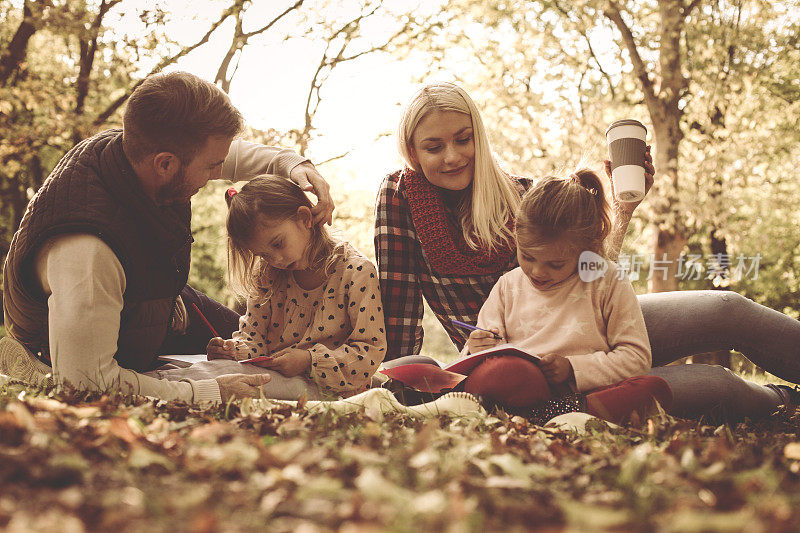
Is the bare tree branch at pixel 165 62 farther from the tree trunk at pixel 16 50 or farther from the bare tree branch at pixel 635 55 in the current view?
the bare tree branch at pixel 635 55

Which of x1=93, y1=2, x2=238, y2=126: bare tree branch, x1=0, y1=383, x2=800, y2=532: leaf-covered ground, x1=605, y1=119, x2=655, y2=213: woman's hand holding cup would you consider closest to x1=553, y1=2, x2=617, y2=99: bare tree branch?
x1=93, y1=2, x2=238, y2=126: bare tree branch

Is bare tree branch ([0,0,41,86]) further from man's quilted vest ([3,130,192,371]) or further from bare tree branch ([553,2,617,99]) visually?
bare tree branch ([553,2,617,99])

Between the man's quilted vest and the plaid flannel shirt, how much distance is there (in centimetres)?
105

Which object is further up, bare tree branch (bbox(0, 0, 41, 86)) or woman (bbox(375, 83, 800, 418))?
bare tree branch (bbox(0, 0, 41, 86))

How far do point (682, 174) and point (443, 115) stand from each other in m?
6.77

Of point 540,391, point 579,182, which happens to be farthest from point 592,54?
point 540,391

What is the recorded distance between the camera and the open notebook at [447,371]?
99.1 inches

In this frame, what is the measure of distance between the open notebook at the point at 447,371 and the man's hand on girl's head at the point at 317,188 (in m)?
0.77

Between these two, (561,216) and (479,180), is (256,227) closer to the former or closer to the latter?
(479,180)

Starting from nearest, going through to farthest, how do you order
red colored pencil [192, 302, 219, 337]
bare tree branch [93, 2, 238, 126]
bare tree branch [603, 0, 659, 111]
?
red colored pencil [192, 302, 219, 337]
bare tree branch [93, 2, 238, 126]
bare tree branch [603, 0, 659, 111]

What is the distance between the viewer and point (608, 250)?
293 centimetres

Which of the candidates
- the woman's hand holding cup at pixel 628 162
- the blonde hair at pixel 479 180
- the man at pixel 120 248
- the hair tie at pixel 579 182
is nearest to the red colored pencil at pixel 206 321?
the man at pixel 120 248

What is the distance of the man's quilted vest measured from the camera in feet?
8.07

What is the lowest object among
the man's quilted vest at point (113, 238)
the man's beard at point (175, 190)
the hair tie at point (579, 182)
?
the man's quilted vest at point (113, 238)
